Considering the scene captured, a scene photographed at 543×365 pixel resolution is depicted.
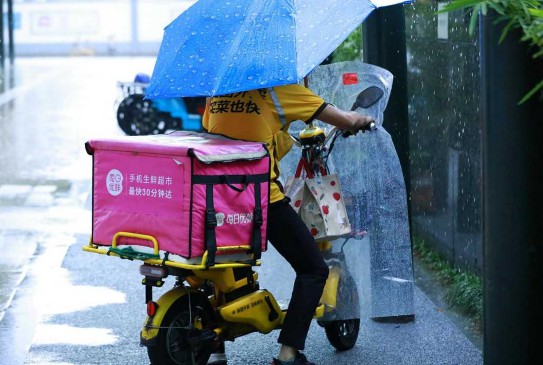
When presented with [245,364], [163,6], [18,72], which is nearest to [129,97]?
[245,364]

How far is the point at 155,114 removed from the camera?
50.6 feet

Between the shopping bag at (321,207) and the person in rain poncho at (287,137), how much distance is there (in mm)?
313

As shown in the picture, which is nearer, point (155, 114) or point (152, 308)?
point (152, 308)

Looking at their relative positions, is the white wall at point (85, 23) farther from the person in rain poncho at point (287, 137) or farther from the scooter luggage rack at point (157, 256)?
the scooter luggage rack at point (157, 256)

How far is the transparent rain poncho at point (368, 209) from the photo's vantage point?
5875 mm

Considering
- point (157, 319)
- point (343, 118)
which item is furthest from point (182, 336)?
point (343, 118)

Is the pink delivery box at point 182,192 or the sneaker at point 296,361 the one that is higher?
the pink delivery box at point 182,192

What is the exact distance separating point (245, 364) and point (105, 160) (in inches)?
58.7

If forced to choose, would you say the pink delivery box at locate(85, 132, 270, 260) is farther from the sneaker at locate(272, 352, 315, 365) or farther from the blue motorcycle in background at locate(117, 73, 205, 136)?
the blue motorcycle in background at locate(117, 73, 205, 136)

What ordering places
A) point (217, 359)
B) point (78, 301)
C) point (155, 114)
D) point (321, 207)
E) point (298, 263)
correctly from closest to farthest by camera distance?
point (298, 263) < point (217, 359) < point (321, 207) < point (78, 301) < point (155, 114)

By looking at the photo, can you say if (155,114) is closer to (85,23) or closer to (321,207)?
(321,207)

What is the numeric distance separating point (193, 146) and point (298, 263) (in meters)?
0.88

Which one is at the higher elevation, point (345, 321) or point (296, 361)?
point (345, 321)

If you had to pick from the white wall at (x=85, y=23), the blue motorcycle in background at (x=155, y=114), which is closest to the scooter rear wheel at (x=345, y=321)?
the blue motorcycle in background at (x=155, y=114)
